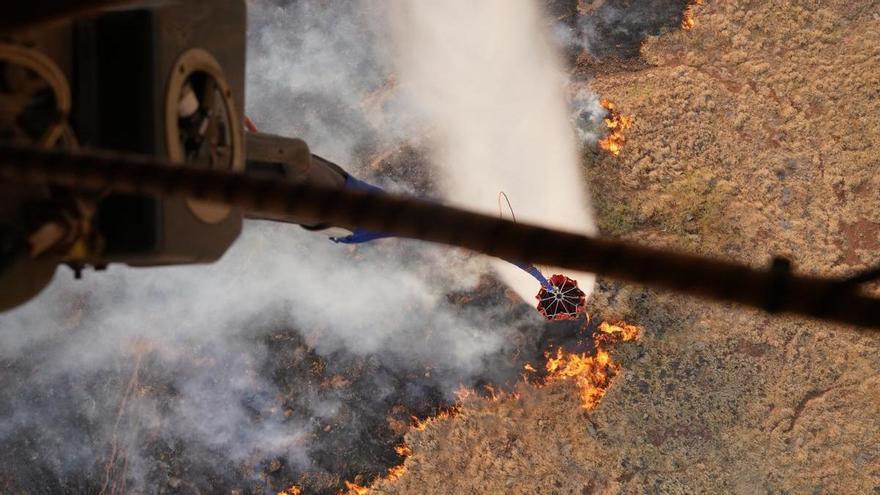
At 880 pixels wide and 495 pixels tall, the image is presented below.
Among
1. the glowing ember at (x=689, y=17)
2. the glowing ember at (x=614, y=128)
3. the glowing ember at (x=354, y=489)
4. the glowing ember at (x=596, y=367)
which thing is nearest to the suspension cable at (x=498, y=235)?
the glowing ember at (x=596, y=367)

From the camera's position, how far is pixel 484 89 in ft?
21.8

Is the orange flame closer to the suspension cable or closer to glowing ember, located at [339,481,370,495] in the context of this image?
glowing ember, located at [339,481,370,495]

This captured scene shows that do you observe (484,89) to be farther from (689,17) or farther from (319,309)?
(319,309)

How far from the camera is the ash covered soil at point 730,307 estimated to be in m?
6.06

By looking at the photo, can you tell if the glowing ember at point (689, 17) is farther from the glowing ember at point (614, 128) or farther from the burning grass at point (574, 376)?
the burning grass at point (574, 376)

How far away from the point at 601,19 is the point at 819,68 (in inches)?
75.5

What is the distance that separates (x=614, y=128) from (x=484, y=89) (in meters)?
1.24

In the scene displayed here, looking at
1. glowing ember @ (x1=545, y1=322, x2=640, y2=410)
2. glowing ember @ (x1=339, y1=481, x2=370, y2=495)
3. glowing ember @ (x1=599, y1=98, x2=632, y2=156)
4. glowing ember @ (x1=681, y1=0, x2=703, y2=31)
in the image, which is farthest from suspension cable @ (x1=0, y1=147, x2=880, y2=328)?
glowing ember @ (x1=681, y1=0, x2=703, y2=31)

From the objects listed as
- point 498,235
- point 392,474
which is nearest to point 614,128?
point 392,474

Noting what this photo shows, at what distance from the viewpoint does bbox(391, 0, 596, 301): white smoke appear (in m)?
6.58

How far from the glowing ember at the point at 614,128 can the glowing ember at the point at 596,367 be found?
1569 mm

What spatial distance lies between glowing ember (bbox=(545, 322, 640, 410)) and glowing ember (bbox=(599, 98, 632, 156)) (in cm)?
157

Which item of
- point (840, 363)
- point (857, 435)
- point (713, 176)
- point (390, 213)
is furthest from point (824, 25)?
point (390, 213)

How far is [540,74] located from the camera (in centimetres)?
657
